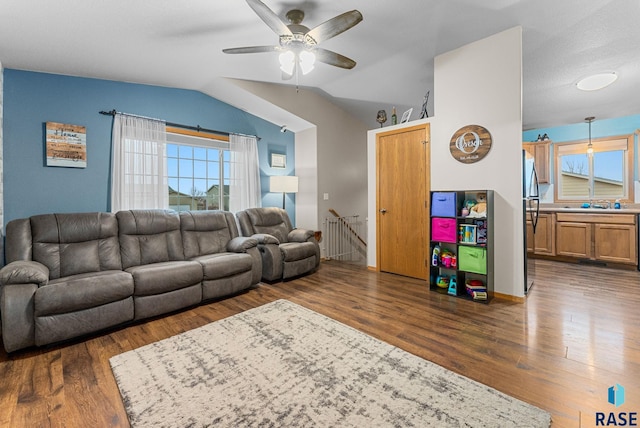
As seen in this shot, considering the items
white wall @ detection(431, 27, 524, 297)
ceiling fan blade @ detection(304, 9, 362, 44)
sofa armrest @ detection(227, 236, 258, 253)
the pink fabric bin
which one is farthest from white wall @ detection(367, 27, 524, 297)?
sofa armrest @ detection(227, 236, 258, 253)

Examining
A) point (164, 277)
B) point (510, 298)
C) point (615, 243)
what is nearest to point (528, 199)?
point (615, 243)

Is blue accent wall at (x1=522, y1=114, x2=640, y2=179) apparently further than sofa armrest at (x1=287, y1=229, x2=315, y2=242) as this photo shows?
Yes

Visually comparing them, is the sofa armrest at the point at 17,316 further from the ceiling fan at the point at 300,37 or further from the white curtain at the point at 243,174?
the white curtain at the point at 243,174

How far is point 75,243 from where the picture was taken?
2.89m

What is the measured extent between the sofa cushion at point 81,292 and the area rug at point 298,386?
1.91 feet

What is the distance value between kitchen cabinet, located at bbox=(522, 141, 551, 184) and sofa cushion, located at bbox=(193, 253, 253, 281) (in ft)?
18.3

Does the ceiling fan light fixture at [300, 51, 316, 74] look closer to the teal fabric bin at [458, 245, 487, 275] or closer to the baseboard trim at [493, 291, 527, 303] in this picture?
the teal fabric bin at [458, 245, 487, 275]

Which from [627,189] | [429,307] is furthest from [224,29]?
[627,189]

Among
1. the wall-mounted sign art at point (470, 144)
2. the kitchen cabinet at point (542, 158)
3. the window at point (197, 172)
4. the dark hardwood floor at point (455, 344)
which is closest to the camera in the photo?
the dark hardwood floor at point (455, 344)

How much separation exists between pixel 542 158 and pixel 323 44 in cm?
479

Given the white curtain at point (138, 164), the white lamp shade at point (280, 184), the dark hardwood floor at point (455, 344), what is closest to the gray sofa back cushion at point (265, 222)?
the white lamp shade at point (280, 184)

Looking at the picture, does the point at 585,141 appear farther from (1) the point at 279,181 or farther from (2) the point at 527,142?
(1) the point at 279,181

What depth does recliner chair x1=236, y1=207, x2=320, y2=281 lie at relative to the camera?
3824mm

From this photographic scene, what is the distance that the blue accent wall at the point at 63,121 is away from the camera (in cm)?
299
